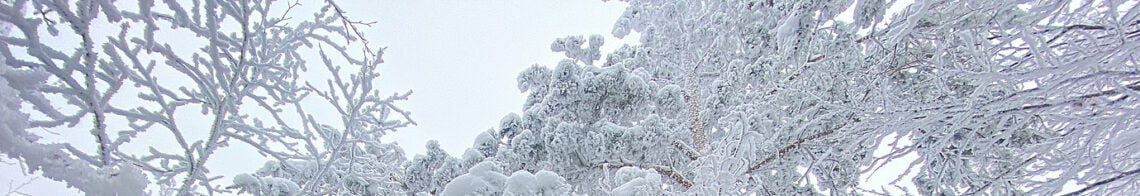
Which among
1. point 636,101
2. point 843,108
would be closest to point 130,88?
point 843,108

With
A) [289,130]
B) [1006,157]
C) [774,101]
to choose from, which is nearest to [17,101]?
[289,130]

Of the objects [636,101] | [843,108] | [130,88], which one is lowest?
[843,108]

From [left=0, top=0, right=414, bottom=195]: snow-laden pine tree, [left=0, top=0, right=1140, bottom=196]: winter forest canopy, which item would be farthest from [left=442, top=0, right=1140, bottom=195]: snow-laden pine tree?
[left=0, top=0, right=414, bottom=195]: snow-laden pine tree

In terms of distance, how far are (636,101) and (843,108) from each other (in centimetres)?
191

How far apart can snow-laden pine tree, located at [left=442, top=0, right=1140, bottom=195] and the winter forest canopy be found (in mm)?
21

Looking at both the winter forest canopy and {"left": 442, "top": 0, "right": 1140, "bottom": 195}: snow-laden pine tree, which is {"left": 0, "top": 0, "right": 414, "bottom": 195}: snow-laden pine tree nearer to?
the winter forest canopy

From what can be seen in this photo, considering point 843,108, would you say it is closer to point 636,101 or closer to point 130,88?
point 636,101

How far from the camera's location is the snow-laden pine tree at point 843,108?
2975mm

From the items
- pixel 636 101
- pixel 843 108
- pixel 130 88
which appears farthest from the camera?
pixel 636 101

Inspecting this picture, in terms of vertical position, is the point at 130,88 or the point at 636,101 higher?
the point at 636,101

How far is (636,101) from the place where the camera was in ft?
16.9

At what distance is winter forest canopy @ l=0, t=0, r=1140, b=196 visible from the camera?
5.76 feet

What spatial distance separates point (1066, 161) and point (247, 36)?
3707mm

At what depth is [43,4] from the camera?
1.55 m
